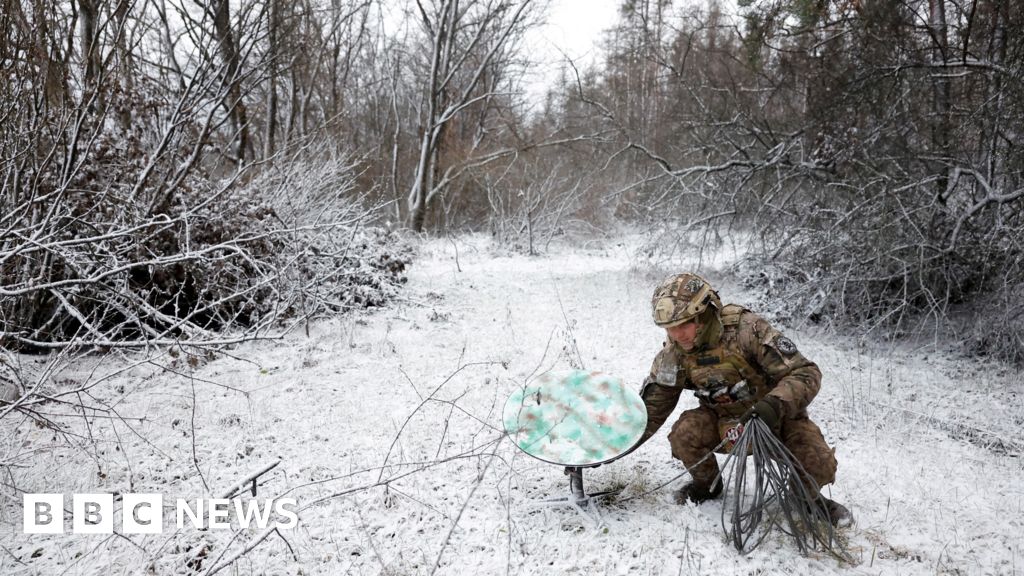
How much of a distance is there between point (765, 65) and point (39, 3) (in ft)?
23.3

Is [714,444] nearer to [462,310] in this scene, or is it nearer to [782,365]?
[782,365]

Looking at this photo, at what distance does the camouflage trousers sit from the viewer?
2.44m

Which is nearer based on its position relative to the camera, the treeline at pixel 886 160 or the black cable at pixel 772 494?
the black cable at pixel 772 494

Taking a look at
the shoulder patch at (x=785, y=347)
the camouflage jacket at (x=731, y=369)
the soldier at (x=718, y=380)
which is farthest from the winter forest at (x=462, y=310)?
the shoulder patch at (x=785, y=347)

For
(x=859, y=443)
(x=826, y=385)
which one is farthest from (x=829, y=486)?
(x=826, y=385)

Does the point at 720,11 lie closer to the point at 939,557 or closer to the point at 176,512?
the point at 939,557

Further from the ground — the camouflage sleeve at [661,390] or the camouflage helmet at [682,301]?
the camouflage helmet at [682,301]

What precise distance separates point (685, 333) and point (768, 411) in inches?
18.8

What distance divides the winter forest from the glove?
0.58 metres

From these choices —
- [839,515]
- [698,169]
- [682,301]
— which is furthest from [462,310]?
[839,515]

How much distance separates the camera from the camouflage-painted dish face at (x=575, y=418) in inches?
93.5

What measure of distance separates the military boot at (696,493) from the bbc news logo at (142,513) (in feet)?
5.98

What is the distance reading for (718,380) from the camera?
103 inches

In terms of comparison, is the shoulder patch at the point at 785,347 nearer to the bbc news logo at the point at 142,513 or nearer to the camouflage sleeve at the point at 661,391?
the camouflage sleeve at the point at 661,391
